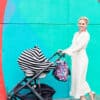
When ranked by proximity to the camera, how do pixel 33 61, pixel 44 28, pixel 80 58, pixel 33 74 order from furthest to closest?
pixel 44 28
pixel 80 58
pixel 33 74
pixel 33 61

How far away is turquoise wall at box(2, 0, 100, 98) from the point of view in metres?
8.83

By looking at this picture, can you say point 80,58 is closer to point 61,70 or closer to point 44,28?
point 61,70

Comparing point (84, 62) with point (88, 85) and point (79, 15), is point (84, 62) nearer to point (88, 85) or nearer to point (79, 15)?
point (88, 85)

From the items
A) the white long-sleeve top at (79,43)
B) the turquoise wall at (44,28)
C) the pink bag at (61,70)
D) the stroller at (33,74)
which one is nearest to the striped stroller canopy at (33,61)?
the stroller at (33,74)

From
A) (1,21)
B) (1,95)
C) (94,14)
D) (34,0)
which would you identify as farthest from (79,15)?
(1,95)

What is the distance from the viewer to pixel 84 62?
8.27 metres

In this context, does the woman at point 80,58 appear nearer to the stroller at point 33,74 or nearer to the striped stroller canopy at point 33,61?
the stroller at point 33,74

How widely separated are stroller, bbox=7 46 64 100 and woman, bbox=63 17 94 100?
30 centimetres

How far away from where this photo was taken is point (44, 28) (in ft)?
29.4

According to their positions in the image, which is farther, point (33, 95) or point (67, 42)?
point (67, 42)

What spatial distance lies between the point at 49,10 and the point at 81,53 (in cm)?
122

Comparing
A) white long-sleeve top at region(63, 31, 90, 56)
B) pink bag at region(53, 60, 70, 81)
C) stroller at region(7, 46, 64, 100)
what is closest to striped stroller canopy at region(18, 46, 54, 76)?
stroller at region(7, 46, 64, 100)

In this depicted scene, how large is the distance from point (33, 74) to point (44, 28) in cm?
122

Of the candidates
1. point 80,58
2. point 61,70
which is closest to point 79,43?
point 80,58
